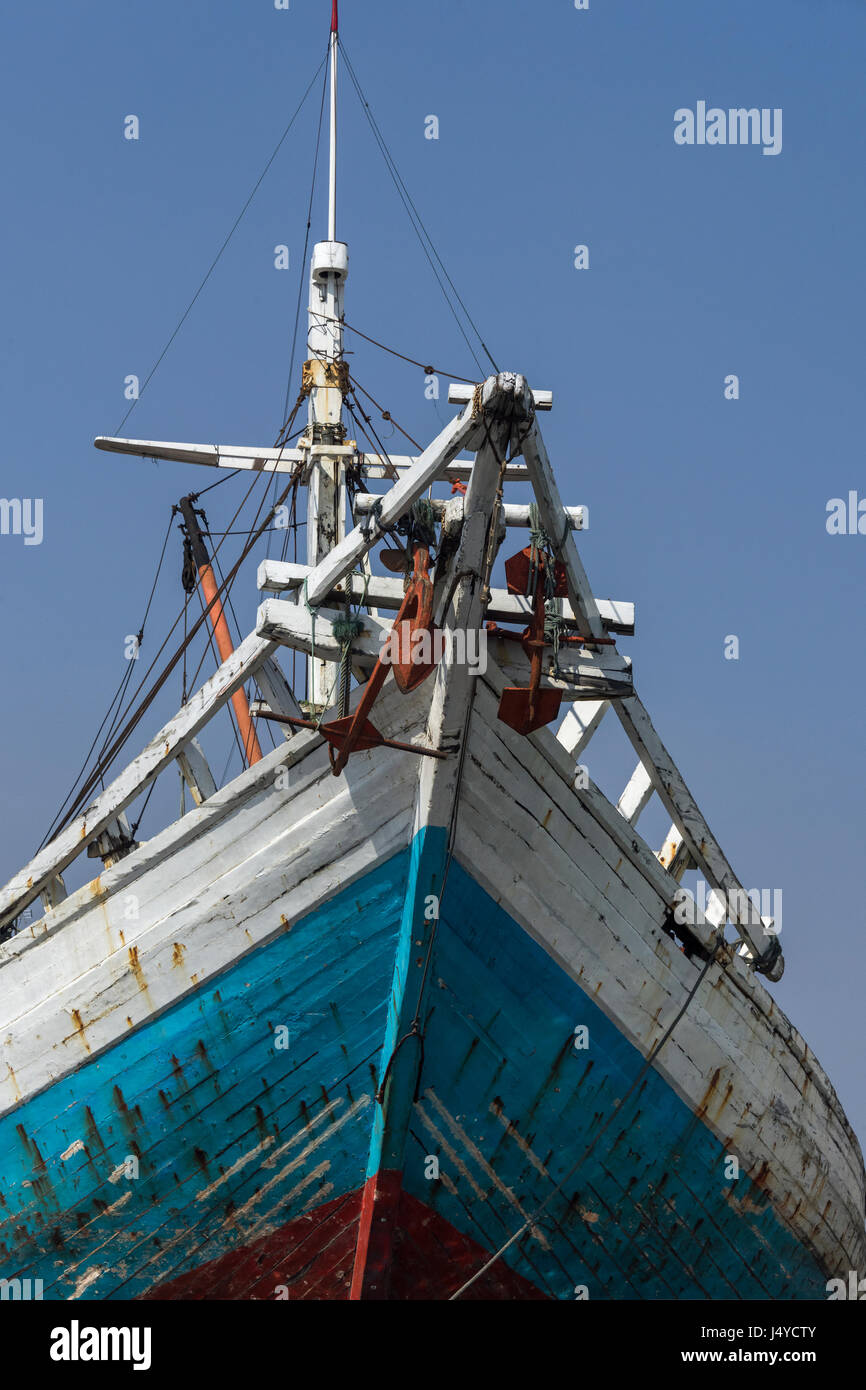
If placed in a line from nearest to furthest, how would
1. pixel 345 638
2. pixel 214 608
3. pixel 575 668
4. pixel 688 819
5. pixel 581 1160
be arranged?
pixel 345 638 → pixel 575 668 → pixel 581 1160 → pixel 688 819 → pixel 214 608

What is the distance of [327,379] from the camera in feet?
56.7

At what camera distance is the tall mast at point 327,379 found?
17.3 m

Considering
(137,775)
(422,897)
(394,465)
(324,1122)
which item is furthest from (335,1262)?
(394,465)

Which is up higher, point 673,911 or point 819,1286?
point 673,911

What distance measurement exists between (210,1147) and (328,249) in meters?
9.57

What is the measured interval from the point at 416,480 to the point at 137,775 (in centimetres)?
275

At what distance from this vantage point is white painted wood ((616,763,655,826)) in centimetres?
1459

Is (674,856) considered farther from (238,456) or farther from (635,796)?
(238,456)

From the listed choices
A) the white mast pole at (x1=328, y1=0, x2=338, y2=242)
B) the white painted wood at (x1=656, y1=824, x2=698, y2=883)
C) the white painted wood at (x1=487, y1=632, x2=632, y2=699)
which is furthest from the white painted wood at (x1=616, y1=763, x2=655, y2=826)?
the white mast pole at (x1=328, y1=0, x2=338, y2=242)
